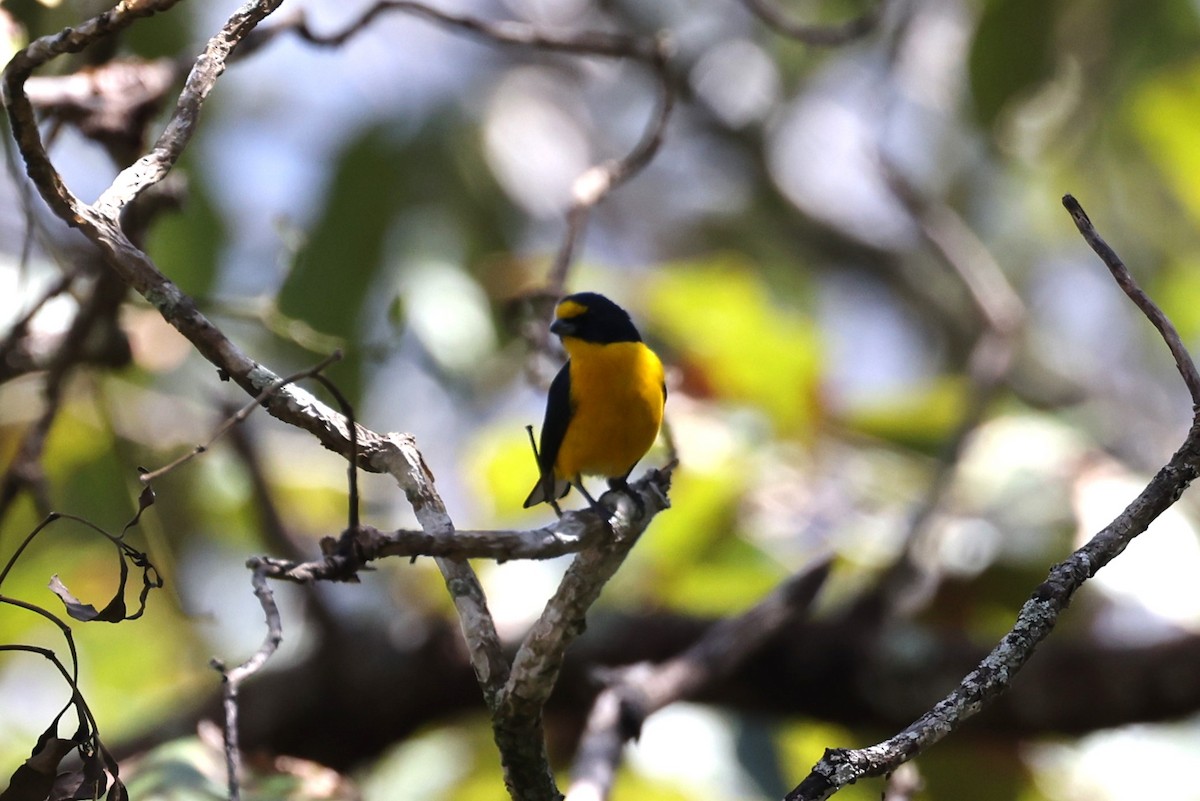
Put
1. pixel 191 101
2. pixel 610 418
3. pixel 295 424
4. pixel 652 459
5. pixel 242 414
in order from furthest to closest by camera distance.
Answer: pixel 652 459 → pixel 610 418 → pixel 191 101 → pixel 295 424 → pixel 242 414

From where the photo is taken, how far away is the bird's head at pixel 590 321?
3871 millimetres

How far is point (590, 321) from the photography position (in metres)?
3.88

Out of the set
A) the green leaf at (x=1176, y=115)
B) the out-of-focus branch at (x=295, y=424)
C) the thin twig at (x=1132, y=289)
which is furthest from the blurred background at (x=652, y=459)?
the thin twig at (x=1132, y=289)

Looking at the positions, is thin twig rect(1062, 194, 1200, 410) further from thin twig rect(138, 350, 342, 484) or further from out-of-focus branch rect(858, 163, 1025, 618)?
out-of-focus branch rect(858, 163, 1025, 618)

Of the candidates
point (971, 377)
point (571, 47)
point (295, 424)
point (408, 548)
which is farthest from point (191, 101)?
point (971, 377)

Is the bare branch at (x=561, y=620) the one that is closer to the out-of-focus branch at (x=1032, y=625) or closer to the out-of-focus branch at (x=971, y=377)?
the out-of-focus branch at (x=1032, y=625)

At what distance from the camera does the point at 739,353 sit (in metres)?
5.57

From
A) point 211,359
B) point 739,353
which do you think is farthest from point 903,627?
point 211,359

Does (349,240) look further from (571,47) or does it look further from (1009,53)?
(1009,53)

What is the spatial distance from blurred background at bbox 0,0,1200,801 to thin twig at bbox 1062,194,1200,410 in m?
1.87

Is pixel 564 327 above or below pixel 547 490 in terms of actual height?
above

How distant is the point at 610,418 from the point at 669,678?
78 centimetres

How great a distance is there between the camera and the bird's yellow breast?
3434 millimetres

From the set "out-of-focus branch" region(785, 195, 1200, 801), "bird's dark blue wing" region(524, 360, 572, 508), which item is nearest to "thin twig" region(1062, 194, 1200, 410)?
"out-of-focus branch" region(785, 195, 1200, 801)
